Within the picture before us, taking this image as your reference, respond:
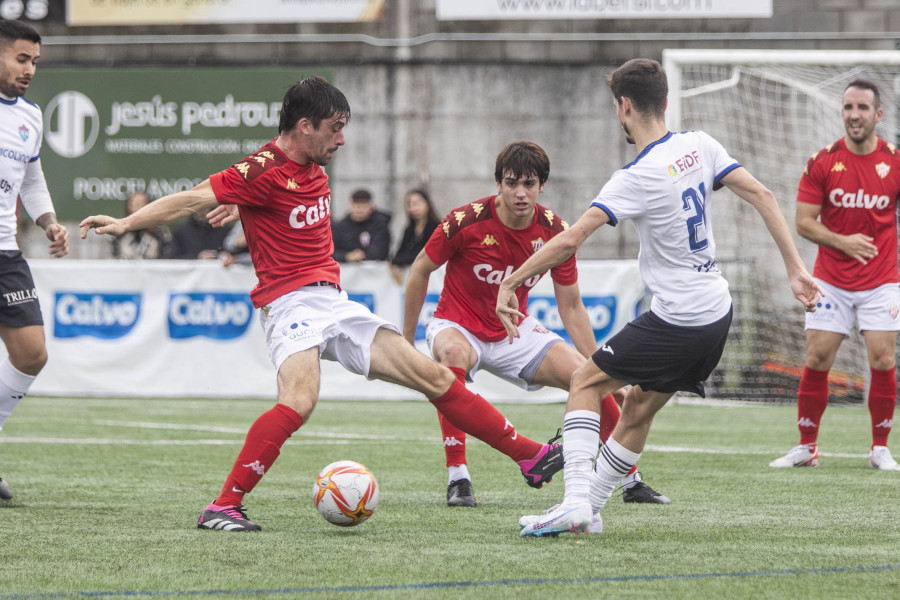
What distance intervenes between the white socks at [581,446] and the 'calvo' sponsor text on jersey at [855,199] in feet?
11.9

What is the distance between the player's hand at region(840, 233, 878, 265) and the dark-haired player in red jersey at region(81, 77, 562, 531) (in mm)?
3100

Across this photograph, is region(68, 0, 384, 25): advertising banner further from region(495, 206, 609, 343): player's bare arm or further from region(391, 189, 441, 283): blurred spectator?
region(495, 206, 609, 343): player's bare arm

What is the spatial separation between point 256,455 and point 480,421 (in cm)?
107

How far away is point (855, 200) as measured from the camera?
7.96 meters

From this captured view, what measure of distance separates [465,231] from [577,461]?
183 cm

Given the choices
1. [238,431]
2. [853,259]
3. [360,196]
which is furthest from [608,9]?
[853,259]

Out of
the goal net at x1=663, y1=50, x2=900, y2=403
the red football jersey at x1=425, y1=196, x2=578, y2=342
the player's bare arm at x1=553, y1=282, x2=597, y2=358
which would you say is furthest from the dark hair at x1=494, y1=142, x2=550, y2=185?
the goal net at x1=663, y1=50, x2=900, y2=403

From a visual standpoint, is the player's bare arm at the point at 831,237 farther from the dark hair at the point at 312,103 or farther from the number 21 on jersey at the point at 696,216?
the dark hair at the point at 312,103

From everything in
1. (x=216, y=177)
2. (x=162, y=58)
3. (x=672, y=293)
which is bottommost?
(x=672, y=293)

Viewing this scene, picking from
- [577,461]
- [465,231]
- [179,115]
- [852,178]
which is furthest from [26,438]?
[179,115]

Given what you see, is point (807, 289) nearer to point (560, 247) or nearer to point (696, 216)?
point (696, 216)

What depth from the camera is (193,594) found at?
3736mm

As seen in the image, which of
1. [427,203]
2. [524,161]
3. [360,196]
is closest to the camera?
[524,161]

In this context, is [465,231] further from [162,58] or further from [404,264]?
[162,58]
